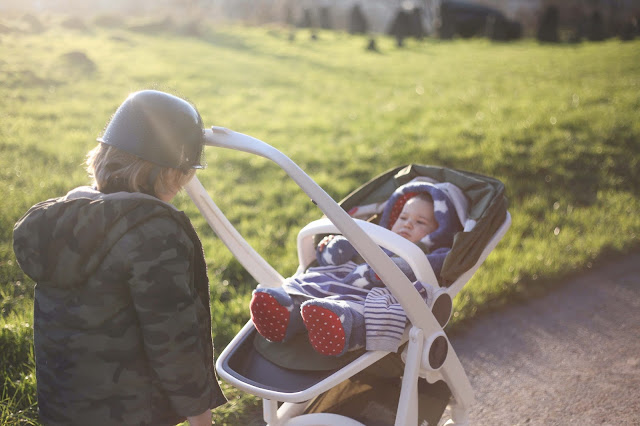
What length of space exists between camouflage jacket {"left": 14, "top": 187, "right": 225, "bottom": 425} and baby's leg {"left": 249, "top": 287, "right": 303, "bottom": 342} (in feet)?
1.38

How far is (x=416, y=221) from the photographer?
3.03 meters

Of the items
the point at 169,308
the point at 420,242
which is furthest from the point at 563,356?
the point at 169,308

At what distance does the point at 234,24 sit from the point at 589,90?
16.9m

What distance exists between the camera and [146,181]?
183cm

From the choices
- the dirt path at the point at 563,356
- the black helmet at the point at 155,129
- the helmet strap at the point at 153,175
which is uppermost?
the black helmet at the point at 155,129

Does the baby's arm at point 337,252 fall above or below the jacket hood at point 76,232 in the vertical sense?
below

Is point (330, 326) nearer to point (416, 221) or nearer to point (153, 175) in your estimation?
point (153, 175)

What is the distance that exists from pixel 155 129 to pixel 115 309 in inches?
22.1

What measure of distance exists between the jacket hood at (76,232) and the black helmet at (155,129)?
156mm

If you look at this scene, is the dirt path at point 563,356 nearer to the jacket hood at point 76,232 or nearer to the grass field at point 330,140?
the grass field at point 330,140

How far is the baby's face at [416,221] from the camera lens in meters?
3.02

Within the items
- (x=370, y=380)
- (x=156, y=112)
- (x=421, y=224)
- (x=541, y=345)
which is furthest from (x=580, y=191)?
(x=156, y=112)

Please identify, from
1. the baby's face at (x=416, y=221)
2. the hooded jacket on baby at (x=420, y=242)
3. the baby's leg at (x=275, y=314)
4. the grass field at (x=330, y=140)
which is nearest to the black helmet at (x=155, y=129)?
the grass field at (x=330, y=140)

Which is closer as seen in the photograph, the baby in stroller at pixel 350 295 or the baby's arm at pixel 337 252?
the baby in stroller at pixel 350 295
